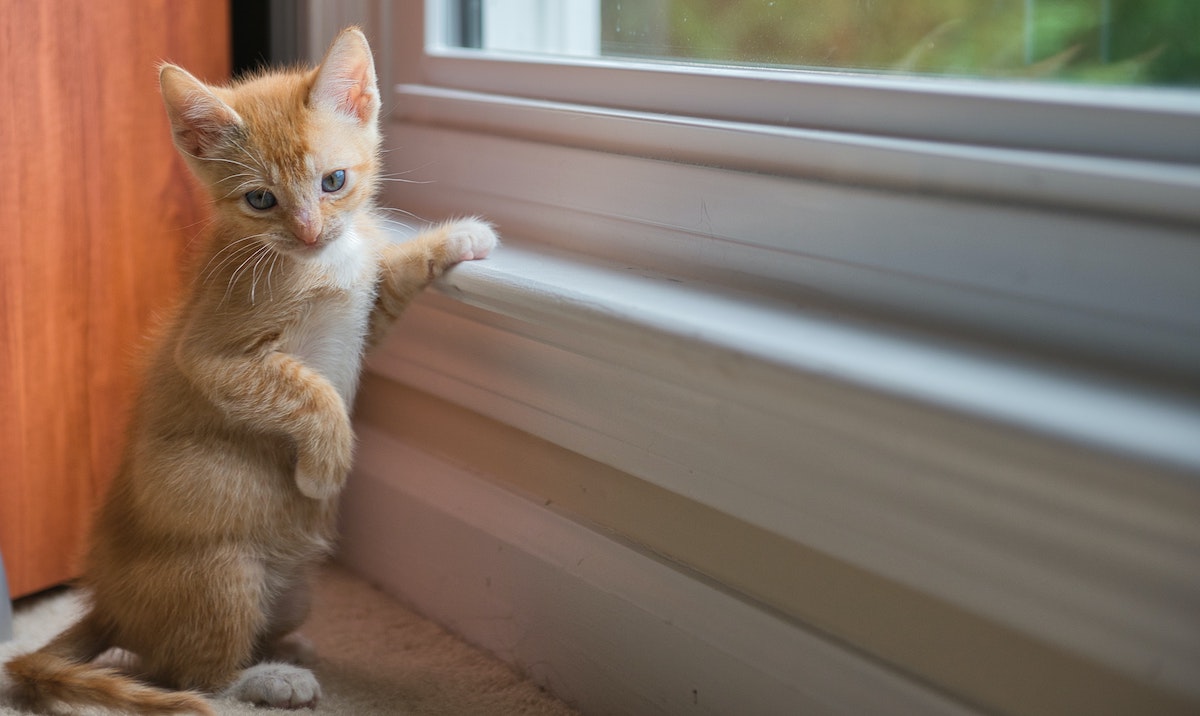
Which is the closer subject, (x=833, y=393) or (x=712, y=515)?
(x=833, y=393)

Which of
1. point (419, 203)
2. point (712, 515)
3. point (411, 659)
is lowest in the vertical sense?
point (411, 659)

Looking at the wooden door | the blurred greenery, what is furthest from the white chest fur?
the blurred greenery

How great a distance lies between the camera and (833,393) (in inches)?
25.7

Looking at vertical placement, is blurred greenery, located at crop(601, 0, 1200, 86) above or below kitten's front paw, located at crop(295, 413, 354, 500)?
above

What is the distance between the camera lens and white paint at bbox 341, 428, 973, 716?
31.6 inches

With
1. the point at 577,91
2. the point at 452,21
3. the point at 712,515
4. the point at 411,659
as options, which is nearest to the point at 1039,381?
the point at 712,515

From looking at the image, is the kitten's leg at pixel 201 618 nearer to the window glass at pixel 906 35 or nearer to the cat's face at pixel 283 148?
the cat's face at pixel 283 148

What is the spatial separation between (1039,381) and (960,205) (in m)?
0.16

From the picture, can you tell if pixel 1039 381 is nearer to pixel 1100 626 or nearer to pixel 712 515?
pixel 1100 626

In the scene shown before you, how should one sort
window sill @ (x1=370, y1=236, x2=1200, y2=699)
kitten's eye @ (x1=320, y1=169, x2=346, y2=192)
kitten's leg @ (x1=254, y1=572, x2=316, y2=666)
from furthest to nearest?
kitten's leg @ (x1=254, y1=572, x2=316, y2=666) < kitten's eye @ (x1=320, y1=169, x2=346, y2=192) < window sill @ (x1=370, y1=236, x2=1200, y2=699)

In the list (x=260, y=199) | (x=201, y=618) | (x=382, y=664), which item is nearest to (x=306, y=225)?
(x=260, y=199)

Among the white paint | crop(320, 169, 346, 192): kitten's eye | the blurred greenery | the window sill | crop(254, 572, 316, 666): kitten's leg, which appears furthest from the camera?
crop(254, 572, 316, 666): kitten's leg

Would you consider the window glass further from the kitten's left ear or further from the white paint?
the white paint

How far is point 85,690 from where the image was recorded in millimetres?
875
